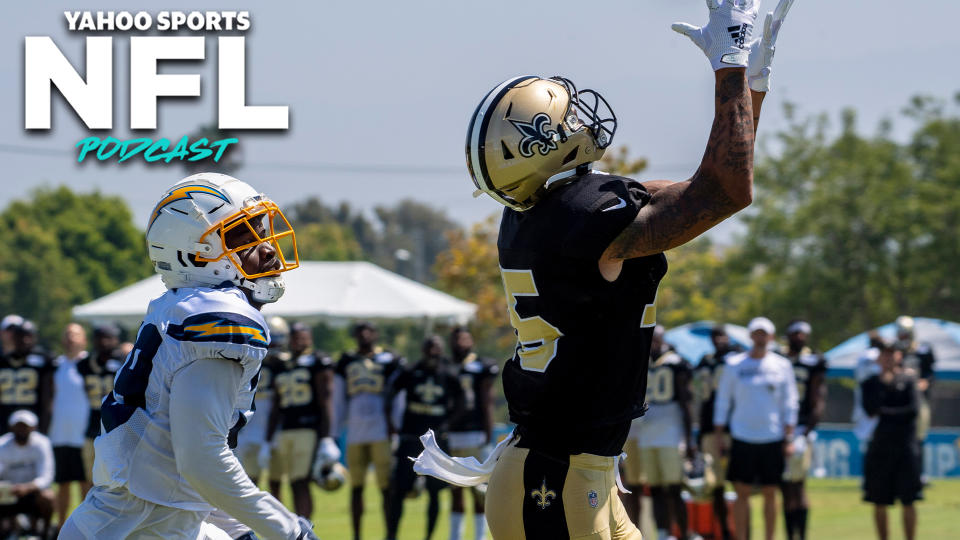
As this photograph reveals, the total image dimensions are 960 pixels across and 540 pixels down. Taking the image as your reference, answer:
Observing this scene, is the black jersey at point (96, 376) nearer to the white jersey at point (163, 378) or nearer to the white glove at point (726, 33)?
the white jersey at point (163, 378)

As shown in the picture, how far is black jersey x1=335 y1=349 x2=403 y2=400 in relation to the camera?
11156 mm

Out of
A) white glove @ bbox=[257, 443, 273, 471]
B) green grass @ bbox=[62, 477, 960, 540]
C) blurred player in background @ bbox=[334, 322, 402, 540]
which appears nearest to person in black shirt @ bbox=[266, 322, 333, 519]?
white glove @ bbox=[257, 443, 273, 471]

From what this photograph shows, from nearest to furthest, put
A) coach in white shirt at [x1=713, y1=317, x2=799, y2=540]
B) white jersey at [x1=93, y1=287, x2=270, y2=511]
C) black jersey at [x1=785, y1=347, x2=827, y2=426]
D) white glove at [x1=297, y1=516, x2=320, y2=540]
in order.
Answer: white jersey at [x1=93, y1=287, x2=270, y2=511] < white glove at [x1=297, y1=516, x2=320, y2=540] < coach in white shirt at [x1=713, y1=317, x2=799, y2=540] < black jersey at [x1=785, y1=347, x2=827, y2=426]

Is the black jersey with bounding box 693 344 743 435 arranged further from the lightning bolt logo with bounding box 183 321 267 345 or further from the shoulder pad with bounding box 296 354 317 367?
the lightning bolt logo with bounding box 183 321 267 345

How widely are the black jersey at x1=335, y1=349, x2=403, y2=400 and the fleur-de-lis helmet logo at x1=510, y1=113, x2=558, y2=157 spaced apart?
7942 mm

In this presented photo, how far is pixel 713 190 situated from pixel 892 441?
8.04 meters

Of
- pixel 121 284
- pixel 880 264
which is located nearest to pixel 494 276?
pixel 880 264

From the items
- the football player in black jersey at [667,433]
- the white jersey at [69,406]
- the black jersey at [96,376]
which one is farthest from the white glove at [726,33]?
the white jersey at [69,406]

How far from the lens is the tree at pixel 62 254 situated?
159 ft

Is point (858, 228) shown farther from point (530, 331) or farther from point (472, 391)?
point (530, 331)

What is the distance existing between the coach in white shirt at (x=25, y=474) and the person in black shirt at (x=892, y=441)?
6907 millimetres

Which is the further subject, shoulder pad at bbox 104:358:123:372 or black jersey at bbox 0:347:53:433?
shoulder pad at bbox 104:358:123:372

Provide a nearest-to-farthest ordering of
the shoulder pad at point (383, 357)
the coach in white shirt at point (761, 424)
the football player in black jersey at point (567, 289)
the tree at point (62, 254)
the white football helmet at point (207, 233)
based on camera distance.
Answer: the football player in black jersey at point (567, 289) → the white football helmet at point (207, 233) → the coach in white shirt at point (761, 424) → the shoulder pad at point (383, 357) → the tree at point (62, 254)

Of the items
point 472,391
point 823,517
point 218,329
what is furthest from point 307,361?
point 218,329
